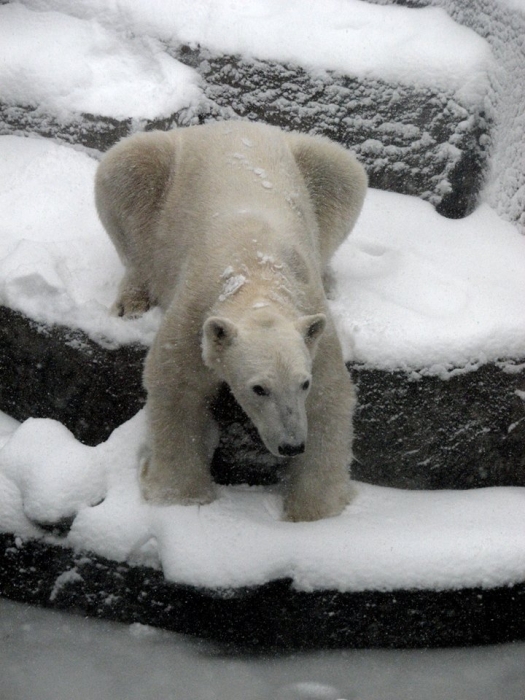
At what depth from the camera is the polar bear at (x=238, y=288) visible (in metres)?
3.87

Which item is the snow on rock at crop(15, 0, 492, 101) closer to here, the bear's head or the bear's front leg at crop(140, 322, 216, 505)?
the bear's front leg at crop(140, 322, 216, 505)

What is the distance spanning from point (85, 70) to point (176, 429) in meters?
3.17

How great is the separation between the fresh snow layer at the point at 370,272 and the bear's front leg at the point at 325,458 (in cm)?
51

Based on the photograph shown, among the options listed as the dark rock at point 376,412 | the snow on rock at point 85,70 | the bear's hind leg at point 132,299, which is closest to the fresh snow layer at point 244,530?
the dark rock at point 376,412

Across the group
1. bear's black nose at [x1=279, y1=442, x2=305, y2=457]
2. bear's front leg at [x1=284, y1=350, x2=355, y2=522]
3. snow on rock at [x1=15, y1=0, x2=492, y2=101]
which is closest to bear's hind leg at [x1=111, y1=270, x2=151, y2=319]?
bear's front leg at [x1=284, y1=350, x2=355, y2=522]

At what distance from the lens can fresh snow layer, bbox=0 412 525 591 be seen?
13.7 feet

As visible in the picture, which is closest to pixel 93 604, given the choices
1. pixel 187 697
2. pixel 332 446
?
pixel 187 697

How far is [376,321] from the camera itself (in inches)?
201

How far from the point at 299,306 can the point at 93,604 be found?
1603 mm

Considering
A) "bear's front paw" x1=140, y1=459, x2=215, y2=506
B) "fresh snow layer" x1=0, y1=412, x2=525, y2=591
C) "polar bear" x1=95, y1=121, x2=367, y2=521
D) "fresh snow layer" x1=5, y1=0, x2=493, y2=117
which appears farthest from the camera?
"fresh snow layer" x1=5, y1=0, x2=493, y2=117

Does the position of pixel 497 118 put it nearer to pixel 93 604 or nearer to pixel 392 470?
pixel 392 470

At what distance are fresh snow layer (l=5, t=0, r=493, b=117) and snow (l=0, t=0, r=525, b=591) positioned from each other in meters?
0.01

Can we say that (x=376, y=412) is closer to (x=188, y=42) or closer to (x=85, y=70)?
(x=188, y=42)

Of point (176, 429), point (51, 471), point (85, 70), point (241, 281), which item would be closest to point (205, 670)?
point (176, 429)
